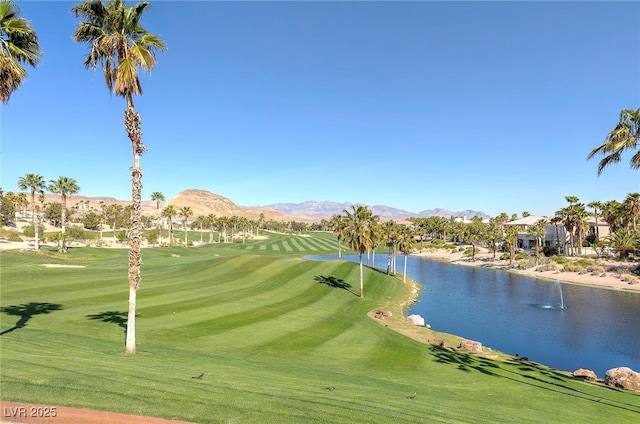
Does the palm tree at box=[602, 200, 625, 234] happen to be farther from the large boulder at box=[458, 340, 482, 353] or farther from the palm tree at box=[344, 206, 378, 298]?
the large boulder at box=[458, 340, 482, 353]

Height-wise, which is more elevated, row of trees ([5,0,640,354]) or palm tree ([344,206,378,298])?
row of trees ([5,0,640,354])

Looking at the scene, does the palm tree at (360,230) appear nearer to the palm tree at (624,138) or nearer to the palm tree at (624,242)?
the palm tree at (624,138)

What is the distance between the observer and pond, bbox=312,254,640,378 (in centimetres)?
3308

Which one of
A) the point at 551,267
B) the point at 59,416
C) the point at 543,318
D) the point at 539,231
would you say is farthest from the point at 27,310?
the point at 539,231

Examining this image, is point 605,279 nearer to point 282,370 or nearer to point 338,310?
point 338,310

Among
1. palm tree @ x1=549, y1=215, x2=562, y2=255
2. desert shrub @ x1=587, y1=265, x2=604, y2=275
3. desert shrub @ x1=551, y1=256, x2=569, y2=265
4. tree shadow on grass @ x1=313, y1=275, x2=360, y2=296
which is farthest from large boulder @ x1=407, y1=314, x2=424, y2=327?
palm tree @ x1=549, y1=215, x2=562, y2=255

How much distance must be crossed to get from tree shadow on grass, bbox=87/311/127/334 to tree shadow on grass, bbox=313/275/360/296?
1159 inches

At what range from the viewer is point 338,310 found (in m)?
41.5

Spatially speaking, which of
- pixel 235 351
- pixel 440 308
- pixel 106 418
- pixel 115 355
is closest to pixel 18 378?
pixel 106 418

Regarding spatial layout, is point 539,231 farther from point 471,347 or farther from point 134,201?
point 134,201

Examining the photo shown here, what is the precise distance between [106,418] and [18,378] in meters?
4.54

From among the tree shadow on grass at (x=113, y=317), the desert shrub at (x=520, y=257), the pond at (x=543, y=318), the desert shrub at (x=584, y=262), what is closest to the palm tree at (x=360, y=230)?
the pond at (x=543, y=318)

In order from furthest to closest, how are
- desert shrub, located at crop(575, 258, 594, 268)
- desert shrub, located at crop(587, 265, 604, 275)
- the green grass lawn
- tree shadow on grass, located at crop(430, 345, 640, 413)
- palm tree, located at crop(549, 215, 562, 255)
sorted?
palm tree, located at crop(549, 215, 562, 255)
desert shrub, located at crop(575, 258, 594, 268)
desert shrub, located at crop(587, 265, 604, 275)
tree shadow on grass, located at crop(430, 345, 640, 413)
the green grass lawn

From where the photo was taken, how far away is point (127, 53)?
16719 mm
